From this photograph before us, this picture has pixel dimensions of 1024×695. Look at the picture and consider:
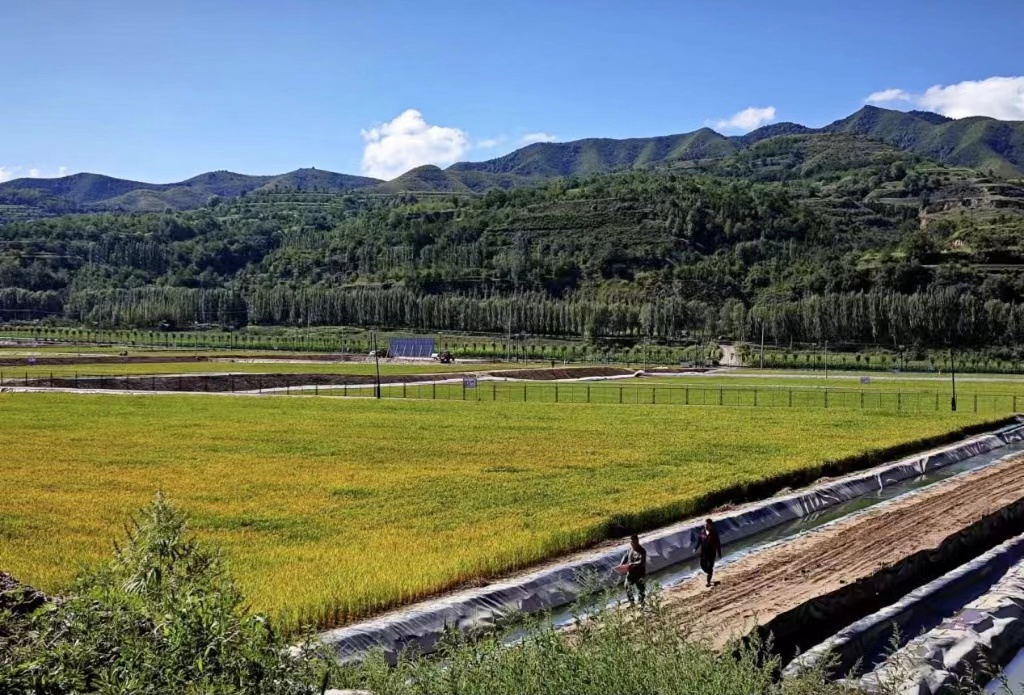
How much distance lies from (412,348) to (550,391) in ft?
191

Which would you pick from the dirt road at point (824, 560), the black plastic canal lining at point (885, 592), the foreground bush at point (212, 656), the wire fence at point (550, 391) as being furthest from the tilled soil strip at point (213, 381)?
the foreground bush at point (212, 656)

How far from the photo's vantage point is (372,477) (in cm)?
Answer: 3209

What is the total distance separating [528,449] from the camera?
1592 inches

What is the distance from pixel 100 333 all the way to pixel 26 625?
641ft

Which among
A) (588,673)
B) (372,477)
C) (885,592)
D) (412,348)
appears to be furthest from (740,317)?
(588,673)

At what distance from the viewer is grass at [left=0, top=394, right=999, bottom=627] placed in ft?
64.4

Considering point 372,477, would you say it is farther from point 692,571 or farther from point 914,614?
point 914,614

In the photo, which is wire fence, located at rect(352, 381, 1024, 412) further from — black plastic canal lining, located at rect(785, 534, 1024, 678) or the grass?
black plastic canal lining, located at rect(785, 534, 1024, 678)

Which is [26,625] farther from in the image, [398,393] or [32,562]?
[398,393]

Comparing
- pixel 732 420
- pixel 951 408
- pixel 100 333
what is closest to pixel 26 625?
pixel 732 420

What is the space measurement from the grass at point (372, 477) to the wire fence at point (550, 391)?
7896mm

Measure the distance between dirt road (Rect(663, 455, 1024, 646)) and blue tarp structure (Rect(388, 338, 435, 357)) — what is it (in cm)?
10414

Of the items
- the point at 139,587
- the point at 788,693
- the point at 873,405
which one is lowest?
the point at 873,405

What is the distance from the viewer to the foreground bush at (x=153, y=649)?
7.62m
